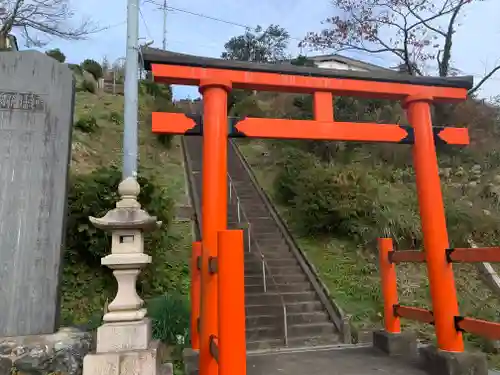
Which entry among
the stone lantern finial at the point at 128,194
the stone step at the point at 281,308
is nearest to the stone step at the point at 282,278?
the stone step at the point at 281,308

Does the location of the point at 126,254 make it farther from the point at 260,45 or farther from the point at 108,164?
the point at 260,45

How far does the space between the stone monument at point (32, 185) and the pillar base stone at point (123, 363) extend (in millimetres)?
619

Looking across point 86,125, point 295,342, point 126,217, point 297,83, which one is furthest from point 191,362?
point 86,125

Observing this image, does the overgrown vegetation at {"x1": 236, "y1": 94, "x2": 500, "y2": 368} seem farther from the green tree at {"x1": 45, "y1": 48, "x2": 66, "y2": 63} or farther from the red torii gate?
the green tree at {"x1": 45, "y1": 48, "x2": 66, "y2": 63}

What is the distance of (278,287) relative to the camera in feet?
26.7

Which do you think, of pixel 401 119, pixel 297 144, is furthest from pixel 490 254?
pixel 401 119

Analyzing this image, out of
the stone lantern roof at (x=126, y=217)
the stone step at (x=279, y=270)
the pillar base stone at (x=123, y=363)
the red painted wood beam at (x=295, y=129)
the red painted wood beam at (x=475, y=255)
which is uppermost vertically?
the red painted wood beam at (x=295, y=129)

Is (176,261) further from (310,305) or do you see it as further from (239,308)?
(239,308)

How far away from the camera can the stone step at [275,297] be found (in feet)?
25.0

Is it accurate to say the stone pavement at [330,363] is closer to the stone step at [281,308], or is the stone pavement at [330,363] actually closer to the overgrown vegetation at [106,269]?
the overgrown vegetation at [106,269]

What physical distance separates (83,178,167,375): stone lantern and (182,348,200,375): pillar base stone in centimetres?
77

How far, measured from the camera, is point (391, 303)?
5570 mm

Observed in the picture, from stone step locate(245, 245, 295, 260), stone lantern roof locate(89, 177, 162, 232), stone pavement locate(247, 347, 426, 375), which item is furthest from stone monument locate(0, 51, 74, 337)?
stone step locate(245, 245, 295, 260)

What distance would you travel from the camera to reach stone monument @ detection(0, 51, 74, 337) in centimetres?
392
